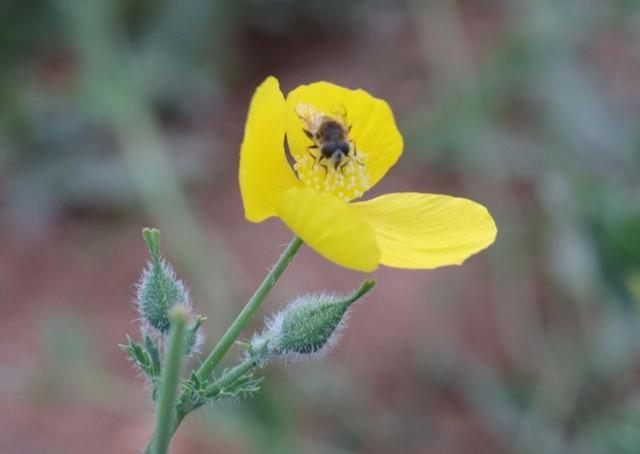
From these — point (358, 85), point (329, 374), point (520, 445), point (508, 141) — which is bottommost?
point (520, 445)

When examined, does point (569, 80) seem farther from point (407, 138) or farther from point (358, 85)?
point (358, 85)

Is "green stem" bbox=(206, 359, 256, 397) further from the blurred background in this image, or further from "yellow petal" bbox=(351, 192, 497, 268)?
the blurred background

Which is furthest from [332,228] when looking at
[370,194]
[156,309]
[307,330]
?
[370,194]

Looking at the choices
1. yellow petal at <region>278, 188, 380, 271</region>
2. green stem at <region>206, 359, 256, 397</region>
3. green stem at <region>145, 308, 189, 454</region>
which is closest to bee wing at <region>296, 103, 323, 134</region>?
yellow petal at <region>278, 188, 380, 271</region>

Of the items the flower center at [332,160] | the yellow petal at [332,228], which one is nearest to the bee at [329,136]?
the flower center at [332,160]

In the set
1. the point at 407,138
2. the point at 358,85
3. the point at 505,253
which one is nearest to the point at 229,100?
the point at 358,85

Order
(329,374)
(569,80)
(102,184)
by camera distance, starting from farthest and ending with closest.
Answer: (102,184) → (569,80) → (329,374)

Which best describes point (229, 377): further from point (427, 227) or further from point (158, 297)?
point (427, 227)

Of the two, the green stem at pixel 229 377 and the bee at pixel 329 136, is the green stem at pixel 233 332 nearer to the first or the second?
the green stem at pixel 229 377
